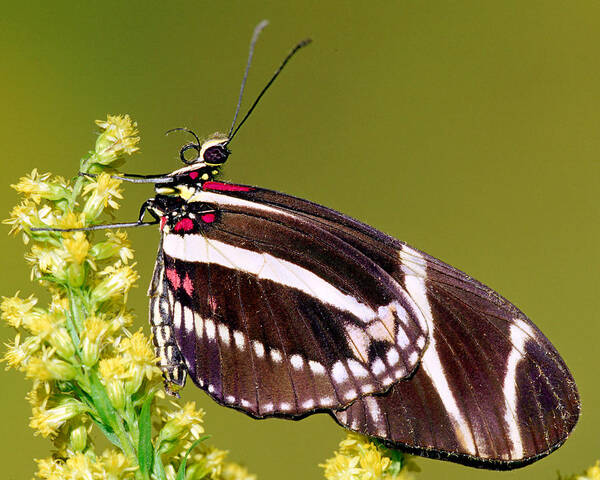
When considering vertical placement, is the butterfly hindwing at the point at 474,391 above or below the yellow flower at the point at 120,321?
below

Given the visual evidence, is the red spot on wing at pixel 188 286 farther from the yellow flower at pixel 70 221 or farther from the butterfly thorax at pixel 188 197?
the yellow flower at pixel 70 221

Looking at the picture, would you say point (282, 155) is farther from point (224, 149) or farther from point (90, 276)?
point (90, 276)

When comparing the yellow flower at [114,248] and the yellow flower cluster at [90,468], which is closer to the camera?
the yellow flower cluster at [90,468]

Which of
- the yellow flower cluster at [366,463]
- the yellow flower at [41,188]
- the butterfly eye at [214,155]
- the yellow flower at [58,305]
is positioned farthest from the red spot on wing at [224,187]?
the yellow flower cluster at [366,463]

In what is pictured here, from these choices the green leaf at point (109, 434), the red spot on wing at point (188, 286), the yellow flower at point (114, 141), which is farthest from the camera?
the red spot on wing at point (188, 286)

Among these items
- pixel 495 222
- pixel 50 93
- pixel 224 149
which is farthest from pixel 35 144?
pixel 495 222

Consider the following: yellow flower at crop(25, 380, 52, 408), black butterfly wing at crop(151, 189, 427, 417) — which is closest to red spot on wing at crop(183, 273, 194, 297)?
black butterfly wing at crop(151, 189, 427, 417)
